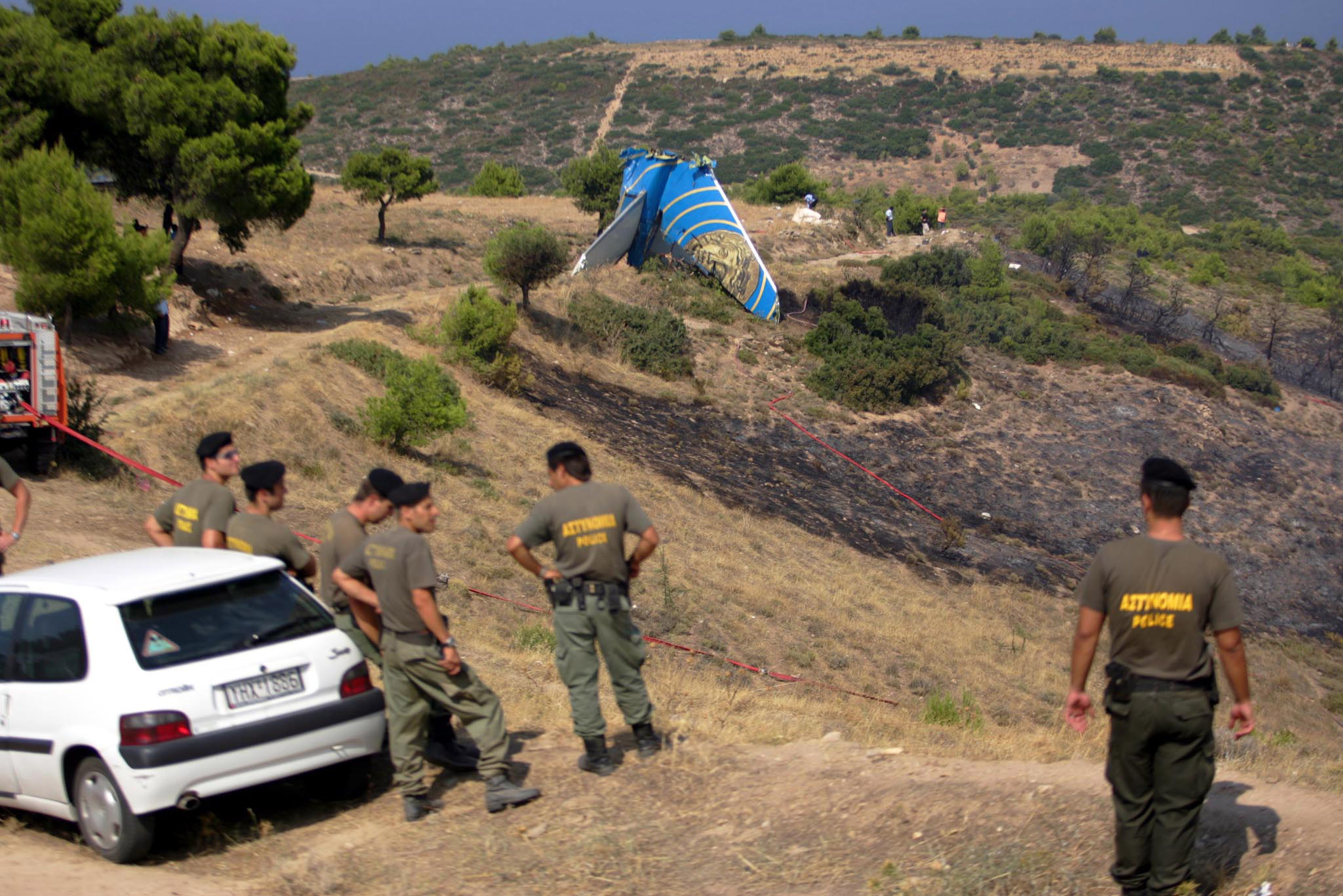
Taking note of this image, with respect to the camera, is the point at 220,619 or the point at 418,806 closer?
the point at 220,619

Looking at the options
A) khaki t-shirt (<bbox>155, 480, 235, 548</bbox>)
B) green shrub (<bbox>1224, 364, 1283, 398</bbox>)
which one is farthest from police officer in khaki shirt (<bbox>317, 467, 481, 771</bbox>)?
green shrub (<bbox>1224, 364, 1283, 398</bbox>)

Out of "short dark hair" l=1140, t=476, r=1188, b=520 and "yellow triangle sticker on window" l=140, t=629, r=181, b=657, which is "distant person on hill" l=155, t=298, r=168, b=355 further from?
"short dark hair" l=1140, t=476, r=1188, b=520

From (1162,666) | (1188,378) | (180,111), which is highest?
(180,111)

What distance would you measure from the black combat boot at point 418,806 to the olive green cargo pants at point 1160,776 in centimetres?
316

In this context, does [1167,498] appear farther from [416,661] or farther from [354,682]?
[354,682]

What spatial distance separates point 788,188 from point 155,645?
43.0 meters

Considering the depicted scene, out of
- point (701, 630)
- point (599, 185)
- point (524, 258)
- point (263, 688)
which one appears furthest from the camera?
point (599, 185)

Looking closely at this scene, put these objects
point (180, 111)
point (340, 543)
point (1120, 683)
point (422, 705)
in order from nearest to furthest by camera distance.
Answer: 1. point (1120, 683)
2. point (422, 705)
3. point (340, 543)
4. point (180, 111)

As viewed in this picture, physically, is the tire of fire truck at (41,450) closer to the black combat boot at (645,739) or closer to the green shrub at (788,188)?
the black combat boot at (645,739)

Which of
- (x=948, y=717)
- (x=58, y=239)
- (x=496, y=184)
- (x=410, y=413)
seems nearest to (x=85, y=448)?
(x=58, y=239)

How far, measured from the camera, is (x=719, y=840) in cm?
513

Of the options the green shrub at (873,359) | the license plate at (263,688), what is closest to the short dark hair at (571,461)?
the license plate at (263,688)

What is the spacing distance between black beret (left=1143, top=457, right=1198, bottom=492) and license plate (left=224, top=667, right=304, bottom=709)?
3768 mm

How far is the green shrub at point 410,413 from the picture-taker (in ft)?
54.1
